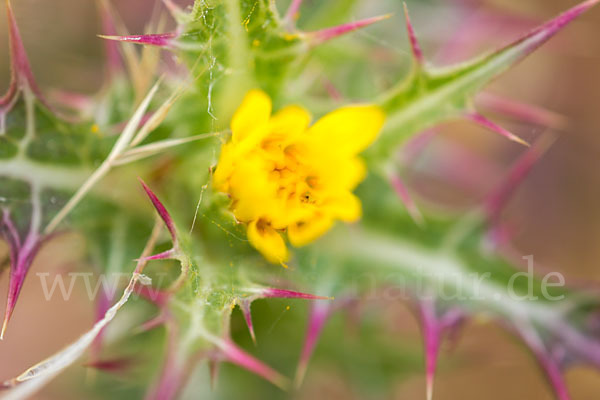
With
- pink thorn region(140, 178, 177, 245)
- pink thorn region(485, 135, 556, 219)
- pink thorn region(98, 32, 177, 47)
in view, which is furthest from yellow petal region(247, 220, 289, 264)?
pink thorn region(485, 135, 556, 219)

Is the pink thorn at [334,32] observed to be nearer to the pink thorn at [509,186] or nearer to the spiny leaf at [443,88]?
the spiny leaf at [443,88]

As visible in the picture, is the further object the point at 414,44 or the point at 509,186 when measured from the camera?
the point at 509,186

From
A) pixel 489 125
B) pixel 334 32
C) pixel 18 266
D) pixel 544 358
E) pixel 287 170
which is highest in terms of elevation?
pixel 334 32

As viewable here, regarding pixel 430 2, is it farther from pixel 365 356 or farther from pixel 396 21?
pixel 365 356

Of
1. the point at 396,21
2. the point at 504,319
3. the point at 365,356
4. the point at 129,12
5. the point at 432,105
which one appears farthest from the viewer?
the point at 129,12

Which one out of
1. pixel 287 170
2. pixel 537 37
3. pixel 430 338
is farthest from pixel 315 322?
pixel 537 37

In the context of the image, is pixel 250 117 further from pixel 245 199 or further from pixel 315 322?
pixel 315 322

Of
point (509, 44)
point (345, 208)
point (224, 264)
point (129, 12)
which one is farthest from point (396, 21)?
point (224, 264)
